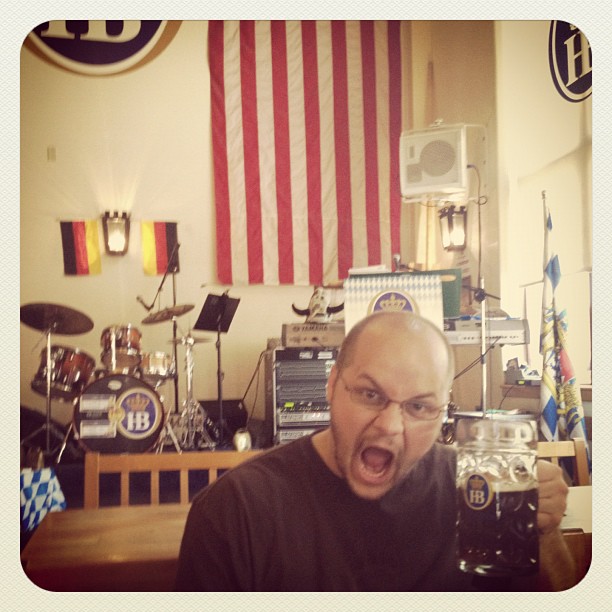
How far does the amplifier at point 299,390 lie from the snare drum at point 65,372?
1.78ft

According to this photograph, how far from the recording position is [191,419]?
2076 millimetres

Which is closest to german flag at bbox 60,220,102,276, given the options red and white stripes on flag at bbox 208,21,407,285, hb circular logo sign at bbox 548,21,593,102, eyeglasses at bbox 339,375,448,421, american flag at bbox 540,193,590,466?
red and white stripes on flag at bbox 208,21,407,285

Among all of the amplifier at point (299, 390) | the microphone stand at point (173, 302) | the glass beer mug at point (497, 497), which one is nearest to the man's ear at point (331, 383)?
the amplifier at point (299, 390)

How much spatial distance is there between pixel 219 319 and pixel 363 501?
67 cm

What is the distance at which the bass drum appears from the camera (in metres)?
1.98

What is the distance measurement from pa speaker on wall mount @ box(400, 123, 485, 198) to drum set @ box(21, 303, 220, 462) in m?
0.78

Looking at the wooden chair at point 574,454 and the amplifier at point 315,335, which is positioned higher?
the amplifier at point 315,335

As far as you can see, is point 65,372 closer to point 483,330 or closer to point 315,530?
point 315,530

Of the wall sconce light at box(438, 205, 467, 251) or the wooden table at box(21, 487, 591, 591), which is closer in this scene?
the wooden table at box(21, 487, 591, 591)

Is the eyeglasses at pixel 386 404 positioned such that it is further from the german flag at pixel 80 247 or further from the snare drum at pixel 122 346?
the german flag at pixel 80 247

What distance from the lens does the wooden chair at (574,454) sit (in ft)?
6.46

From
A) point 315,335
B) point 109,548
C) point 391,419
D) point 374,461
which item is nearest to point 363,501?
point 374,461

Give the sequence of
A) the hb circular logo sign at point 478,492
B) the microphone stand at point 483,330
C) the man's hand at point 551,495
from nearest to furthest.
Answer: the hb circular logo sign at point 478,492
the man's hand at point 551,495
the microphone stand at point 483,330

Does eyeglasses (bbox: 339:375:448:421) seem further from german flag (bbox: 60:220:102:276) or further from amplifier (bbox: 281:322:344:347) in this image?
german flag (bbox: 60:220:102:276)
